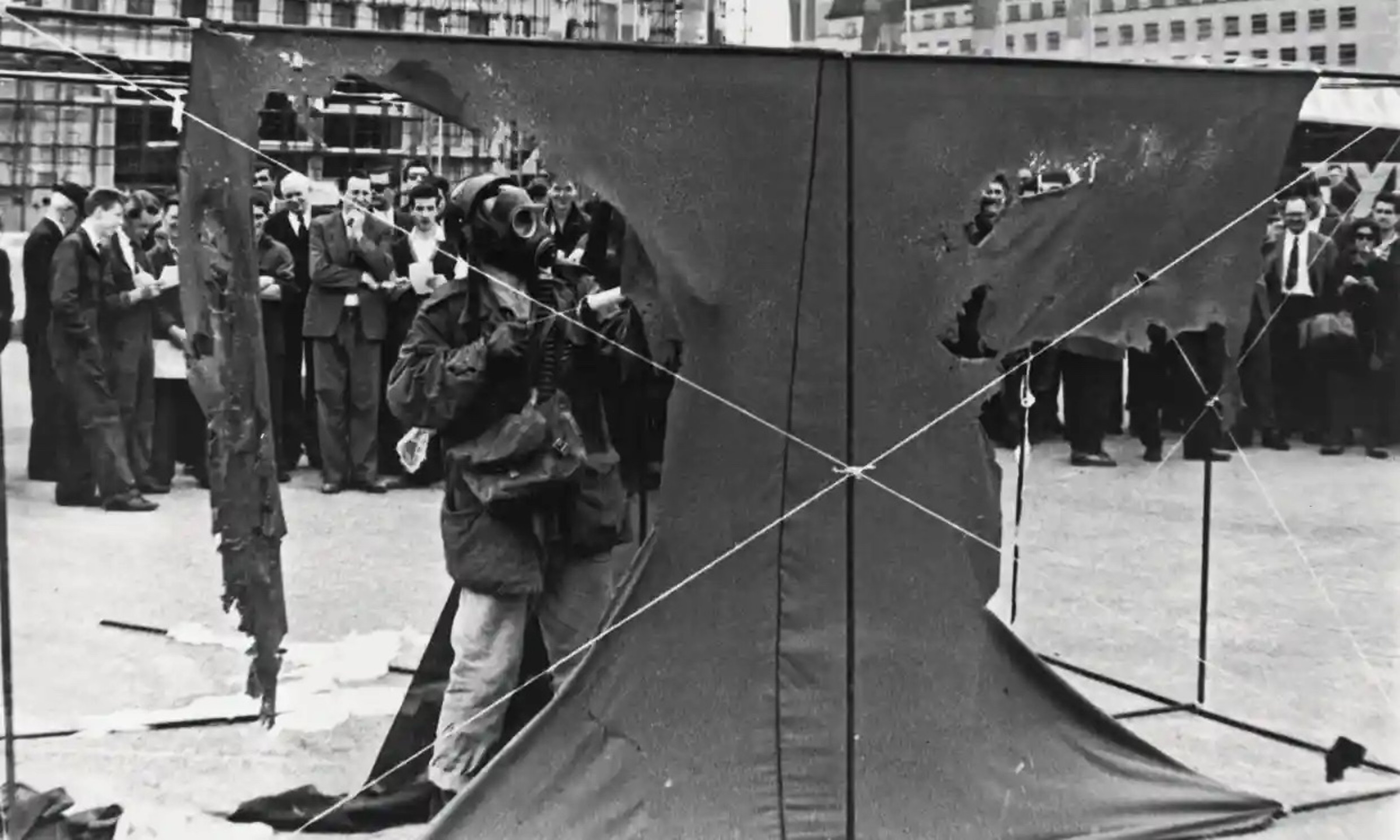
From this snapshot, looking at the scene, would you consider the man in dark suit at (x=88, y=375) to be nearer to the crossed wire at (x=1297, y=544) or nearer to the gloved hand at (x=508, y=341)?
the gloved hand at (x=508, y=341)

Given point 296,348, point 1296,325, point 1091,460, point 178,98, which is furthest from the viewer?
point 1296,325

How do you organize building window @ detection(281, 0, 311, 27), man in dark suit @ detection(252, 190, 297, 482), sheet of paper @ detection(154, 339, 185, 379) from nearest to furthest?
man in dark suit @ detection(252, 190, 297, 482) < sheet of paper @ detection(154, 339, 185, 379) < building window @ detection(281, 0, 311, 27)

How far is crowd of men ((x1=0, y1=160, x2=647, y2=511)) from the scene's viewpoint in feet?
31.3

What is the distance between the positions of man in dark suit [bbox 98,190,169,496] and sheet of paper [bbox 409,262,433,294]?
1.88 metres

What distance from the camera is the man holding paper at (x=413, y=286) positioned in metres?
7.71

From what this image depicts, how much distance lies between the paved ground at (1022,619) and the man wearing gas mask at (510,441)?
23.4 inches

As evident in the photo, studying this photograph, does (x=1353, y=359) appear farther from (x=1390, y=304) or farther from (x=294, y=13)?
(x=294, y=13)

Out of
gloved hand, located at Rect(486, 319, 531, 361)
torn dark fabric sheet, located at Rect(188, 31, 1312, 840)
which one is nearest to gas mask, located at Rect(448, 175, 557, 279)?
gloved hand, located at Rect(486, 319, 531, 361)

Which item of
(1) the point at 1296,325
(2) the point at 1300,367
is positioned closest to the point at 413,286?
(1) the point at 1296,325

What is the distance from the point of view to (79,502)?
994 centimetres

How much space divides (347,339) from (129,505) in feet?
5.29

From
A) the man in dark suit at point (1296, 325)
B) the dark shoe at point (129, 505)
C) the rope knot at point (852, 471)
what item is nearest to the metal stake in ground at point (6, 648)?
the rope knot at point (852, 471)

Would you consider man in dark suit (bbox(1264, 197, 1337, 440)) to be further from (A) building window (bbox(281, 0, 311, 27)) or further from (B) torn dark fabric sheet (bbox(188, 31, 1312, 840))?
(B) torn dark fabric sheet (bbox(188, 31, 1312, 840))

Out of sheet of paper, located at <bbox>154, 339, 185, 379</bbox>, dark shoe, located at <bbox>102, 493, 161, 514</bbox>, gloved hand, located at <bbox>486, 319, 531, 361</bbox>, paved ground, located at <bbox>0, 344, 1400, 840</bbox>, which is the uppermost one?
sheet of paper, located at <bbox>154, 339, 185, 379</bbox>
